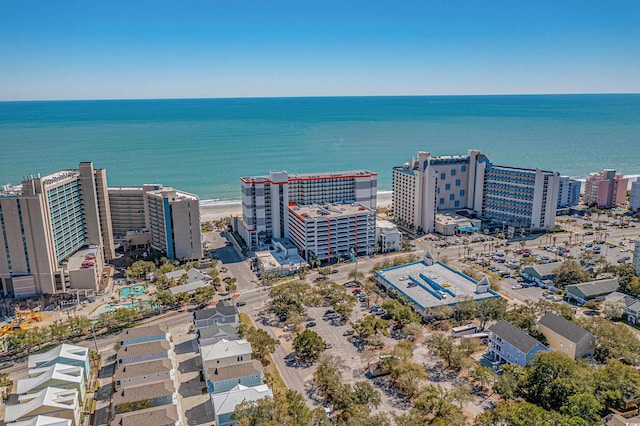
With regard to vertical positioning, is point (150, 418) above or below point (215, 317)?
below

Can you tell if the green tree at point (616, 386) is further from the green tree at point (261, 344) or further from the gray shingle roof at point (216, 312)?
the gray shingle roof at point (216, 312)

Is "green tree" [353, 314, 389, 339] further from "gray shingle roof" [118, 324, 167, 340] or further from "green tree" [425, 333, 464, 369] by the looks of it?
"gray shingle roof" [118, 324, 167, 340]

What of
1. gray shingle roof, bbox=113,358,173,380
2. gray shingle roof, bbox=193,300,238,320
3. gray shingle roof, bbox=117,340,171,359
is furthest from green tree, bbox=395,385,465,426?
gray shingle roof, bbox=117,340,171,359

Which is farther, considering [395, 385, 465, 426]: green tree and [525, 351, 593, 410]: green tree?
[525, 351, 593, 410]: green tree

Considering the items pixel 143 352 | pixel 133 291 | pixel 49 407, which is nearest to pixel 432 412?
pixel 143 352

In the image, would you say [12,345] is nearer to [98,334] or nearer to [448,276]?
[98,334]

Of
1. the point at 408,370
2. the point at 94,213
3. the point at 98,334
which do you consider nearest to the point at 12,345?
the point at 98,334

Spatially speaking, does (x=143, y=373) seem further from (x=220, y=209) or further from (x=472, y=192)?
(x=472, y=192)
